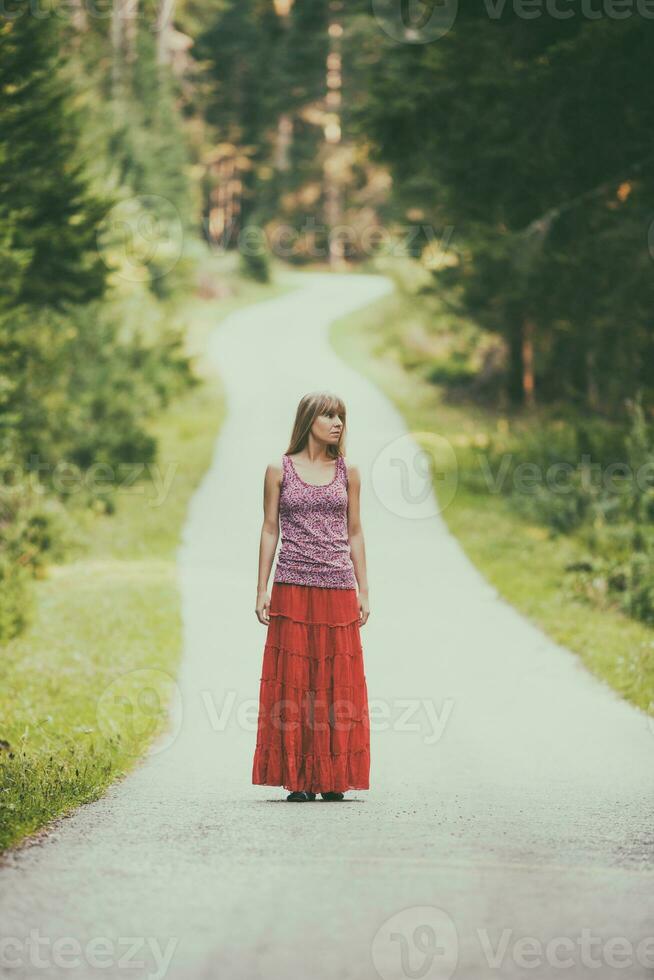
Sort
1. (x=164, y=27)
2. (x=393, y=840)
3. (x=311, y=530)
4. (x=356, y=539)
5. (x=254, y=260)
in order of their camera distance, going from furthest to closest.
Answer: (x=254, y=260)
(x=164, y=27)
(x=356, y=539)
(x=311, y=530)
(x=393, y=840)

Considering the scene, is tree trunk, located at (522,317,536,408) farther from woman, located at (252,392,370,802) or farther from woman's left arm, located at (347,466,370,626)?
woman, located at (252,392,370,802)

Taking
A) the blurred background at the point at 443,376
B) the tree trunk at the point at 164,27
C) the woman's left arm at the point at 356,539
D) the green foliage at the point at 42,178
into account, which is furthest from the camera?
the tree trunk at the point at 164,27

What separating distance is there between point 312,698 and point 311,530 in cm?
91

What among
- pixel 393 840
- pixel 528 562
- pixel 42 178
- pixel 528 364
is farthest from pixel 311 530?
pixel 528 364

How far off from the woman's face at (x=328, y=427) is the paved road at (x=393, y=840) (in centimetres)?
195

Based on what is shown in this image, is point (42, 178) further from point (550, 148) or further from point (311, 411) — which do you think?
point (311, 411)

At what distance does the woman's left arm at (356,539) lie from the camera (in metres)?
6.58

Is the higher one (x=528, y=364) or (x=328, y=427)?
(x=528, y=364)

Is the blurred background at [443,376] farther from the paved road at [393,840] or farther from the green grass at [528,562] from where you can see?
the paved road at [393,840]

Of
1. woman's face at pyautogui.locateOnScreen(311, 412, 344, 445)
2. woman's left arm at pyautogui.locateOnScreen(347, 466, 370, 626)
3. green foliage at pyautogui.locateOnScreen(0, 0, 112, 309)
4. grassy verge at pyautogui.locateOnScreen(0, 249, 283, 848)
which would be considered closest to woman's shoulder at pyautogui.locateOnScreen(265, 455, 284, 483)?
woman's face at pyautogui.locateOnScreen(311, 412, 344, 445)

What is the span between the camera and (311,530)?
646cm

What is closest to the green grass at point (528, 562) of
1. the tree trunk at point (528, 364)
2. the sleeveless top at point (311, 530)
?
the tree trunk at point (528, 364)

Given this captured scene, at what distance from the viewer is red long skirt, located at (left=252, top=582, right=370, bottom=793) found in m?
6.41

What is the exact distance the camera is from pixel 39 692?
1032cm
